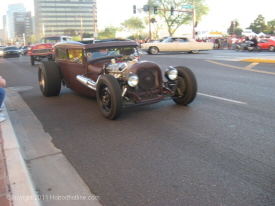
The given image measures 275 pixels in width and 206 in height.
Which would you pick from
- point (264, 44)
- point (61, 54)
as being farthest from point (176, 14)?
point (61, 54)

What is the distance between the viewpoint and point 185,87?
245 inches

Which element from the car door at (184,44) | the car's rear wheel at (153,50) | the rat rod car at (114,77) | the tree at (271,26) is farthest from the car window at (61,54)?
the tree at (271,26)

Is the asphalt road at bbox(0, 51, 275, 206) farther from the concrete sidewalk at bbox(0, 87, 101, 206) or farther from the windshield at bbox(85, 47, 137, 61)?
the windshield at bbox(85, 47, 137, 61)

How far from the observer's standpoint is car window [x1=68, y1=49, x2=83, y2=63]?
686 cm

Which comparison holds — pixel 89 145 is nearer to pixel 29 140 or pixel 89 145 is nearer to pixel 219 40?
pixel 29 140

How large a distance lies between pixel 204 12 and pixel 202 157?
211ft

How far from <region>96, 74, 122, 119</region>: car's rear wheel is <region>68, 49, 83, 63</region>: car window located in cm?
140

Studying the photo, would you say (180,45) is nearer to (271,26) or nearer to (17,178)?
(17,178)

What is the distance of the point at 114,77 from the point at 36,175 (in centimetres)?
247

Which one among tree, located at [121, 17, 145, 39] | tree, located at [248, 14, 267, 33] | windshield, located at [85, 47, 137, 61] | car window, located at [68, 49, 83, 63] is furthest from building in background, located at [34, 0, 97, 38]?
windshield, located at [85, 47, 137, 61]

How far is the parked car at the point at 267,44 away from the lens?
2834 cm

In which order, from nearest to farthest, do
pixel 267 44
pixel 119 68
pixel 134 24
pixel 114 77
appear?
pixel 114 77
pixel 119 68
pixel 267 44
pixel 134 24

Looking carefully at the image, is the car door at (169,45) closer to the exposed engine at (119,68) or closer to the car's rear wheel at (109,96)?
the exposed engine at (119,68)

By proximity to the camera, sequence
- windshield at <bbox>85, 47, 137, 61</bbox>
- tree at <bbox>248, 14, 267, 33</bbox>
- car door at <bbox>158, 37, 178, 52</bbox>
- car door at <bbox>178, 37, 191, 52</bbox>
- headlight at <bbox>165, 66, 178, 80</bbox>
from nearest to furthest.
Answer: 1. headlight at <bbox>165, 66, 178, 80</bbox>
2. windshield at <bbox>85, 47, 137, 61</bbox>
3. car door at <bbox>178, 37, 191, 52</bbox>
4. car door at <bbox>158, 37, 178, 52</bbox>
5. tree at <bbox>248, 14, 267, 33</bbox>
